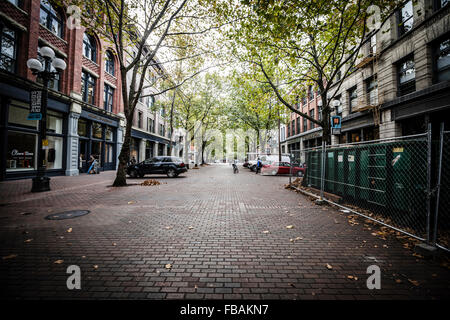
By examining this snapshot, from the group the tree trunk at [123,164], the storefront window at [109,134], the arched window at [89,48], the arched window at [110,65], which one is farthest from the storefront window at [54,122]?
the arched window at [110,65]

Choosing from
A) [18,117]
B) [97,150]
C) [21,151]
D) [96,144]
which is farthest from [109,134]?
[21,151]

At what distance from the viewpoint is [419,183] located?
4.43m

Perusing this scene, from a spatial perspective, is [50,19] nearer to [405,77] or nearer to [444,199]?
[444,199]

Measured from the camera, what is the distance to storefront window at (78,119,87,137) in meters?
16.8

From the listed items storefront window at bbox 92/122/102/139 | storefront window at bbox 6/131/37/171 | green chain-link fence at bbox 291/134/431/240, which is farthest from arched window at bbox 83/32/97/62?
green chain-link fence at bbox 291/134/431/240

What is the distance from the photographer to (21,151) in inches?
482

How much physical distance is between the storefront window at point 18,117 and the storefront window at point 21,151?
594mm

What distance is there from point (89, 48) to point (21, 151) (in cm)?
1129

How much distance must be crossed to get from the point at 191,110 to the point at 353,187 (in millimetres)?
28522

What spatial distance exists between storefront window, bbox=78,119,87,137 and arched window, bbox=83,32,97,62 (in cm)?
603

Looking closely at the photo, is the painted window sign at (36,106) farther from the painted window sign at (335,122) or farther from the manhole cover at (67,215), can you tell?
the painted window sign at (335,122)

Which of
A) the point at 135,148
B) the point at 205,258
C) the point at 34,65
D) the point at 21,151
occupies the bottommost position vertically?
the point at 205,258

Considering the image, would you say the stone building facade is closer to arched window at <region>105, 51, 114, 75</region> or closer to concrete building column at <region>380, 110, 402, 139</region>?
concrete building column at <region>380, 110, 402, 139</region>
